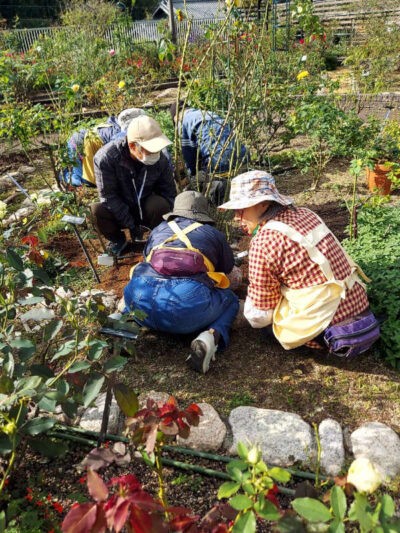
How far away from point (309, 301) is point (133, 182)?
1970mm

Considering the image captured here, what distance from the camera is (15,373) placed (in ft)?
5.19

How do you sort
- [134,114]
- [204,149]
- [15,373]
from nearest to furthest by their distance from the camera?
[15,373]
[134,114]
[204,149]

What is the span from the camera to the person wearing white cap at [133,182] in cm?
322

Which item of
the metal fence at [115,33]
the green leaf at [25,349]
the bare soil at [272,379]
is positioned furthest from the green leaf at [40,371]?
the metal fence at [115,33]

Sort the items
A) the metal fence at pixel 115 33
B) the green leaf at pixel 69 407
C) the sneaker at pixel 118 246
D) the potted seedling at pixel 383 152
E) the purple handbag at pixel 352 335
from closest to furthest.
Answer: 1. the green leaf at pixel 69 407
2. the purple handbag at pixel 352 335
3. the sneaker at pixel 118 246
4. the potted seedling at pixel 383 152
5. the metal fence at pixel 115 33

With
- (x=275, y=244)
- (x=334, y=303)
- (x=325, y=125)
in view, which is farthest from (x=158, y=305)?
(x=325, y=125)

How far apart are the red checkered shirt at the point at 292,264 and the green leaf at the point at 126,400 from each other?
104cm

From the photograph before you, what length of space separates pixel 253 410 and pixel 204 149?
2.77m

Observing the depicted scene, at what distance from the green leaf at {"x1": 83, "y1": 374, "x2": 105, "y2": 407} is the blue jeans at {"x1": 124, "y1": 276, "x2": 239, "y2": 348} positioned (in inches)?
37.1

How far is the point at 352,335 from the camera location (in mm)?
2277

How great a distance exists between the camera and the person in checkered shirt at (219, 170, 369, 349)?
2182 millimetres

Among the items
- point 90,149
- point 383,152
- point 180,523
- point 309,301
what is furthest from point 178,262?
point 383,152

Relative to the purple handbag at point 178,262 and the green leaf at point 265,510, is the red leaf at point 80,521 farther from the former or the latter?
the purple handbag at point 178,262

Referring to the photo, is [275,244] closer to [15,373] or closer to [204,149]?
[15,373]
